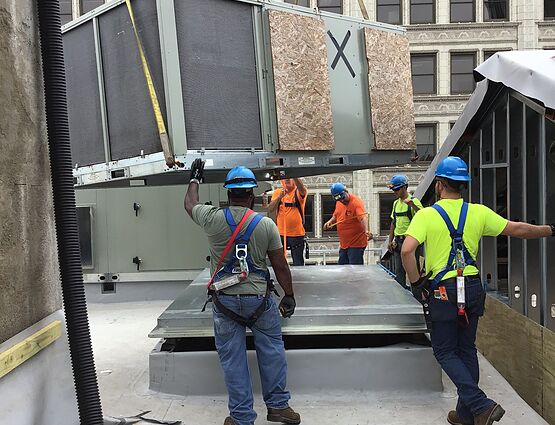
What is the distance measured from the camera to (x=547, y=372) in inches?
164

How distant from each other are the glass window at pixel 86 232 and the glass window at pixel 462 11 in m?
23.3

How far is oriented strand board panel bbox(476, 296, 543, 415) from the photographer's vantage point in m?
4.37

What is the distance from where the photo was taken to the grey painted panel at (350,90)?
539 cm

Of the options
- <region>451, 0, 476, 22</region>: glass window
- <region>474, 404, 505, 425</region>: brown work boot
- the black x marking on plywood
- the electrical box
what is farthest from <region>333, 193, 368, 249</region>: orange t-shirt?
<region>451, 0, 476, 22</region>: glass window

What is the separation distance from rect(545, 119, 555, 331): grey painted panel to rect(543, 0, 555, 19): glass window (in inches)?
1009

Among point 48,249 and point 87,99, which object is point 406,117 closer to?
point 87,99

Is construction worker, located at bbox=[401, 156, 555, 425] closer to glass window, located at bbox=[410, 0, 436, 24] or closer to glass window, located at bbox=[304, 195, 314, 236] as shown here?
glass window, located at bbox=[304, 195, 314, 236]

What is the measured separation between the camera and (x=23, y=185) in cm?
281

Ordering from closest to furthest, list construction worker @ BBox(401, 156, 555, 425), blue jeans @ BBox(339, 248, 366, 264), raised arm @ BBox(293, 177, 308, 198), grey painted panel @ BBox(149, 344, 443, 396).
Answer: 1. construction worker @ BBox(401, 156, 555, 425)
2. grey painted panel @ BBox(149, 344, 443, 396)
3. raised arm @ BBox(293, 177, 308, 198)
4. blue jeans @ BBox(339, 248, 366, 264)

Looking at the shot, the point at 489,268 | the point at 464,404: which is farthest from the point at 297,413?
the point at 489,268

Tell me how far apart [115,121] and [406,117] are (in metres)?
2.99

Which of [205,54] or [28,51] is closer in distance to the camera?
[28,51]

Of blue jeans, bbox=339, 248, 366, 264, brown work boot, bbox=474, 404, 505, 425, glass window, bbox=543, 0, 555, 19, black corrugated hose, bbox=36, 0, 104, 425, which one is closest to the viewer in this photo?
black corrugated hose, bbox=36, 0, 104, 425

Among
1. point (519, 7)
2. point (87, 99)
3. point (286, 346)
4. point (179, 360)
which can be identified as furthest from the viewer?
point (519, 7)
